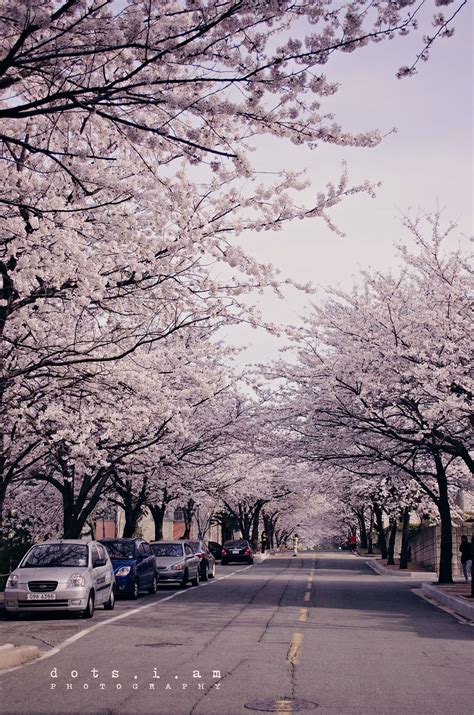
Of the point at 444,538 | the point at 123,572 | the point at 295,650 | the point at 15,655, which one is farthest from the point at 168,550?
the point at 15,655

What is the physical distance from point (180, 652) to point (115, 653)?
0.87 m

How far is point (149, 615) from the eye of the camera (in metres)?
17.4

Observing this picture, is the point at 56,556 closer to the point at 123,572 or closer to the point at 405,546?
the point at 123,572

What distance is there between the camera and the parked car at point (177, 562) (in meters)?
26.2

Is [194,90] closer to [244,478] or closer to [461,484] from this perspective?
[461,484]

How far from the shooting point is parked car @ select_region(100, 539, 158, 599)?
21469 mm

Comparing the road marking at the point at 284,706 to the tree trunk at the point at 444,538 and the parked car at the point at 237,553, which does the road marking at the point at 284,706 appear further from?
the parked car at the point at 237,553

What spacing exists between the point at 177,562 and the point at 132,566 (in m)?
4.89

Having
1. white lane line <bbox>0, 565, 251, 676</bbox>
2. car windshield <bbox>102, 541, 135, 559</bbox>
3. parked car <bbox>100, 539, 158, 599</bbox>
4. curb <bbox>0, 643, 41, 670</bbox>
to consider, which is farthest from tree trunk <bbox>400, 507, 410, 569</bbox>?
curb <bbox>0, 643, 41, 670</bbox>

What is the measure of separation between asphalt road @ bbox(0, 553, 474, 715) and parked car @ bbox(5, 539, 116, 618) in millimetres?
353

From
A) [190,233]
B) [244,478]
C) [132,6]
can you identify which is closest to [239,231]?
[190,233]

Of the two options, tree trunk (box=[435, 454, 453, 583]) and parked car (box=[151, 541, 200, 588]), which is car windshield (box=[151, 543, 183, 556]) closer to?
parked car (box=[151, 541, 200, 588])

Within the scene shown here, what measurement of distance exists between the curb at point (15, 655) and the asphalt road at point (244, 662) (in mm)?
233

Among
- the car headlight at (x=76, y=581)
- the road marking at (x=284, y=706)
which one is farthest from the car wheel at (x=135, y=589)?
the road marking at (x=284, y=706)
